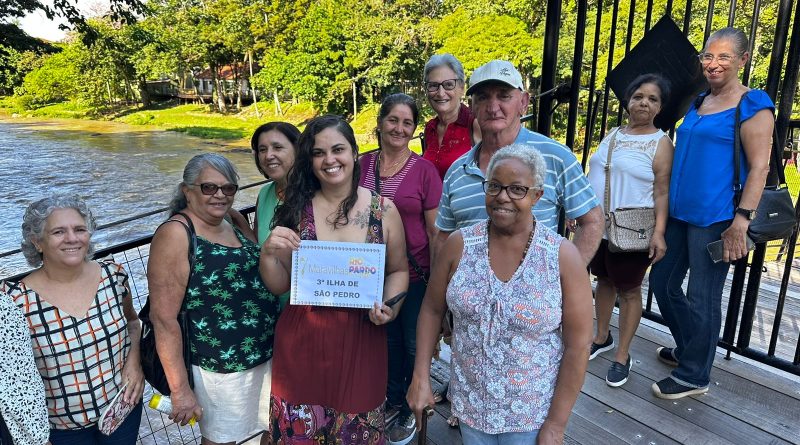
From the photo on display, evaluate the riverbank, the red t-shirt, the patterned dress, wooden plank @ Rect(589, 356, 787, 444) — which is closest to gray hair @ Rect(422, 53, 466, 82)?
the red t-shirt

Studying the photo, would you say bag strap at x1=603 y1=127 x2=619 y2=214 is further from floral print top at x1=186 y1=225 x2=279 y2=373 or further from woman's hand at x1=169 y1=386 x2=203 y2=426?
woman's hand at x1=169 y1=386 x2=203 y2=426

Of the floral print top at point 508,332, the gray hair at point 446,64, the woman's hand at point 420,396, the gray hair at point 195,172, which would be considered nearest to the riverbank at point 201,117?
the gray hair at point 446,64

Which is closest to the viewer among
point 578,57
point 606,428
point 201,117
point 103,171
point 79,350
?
point 79,350

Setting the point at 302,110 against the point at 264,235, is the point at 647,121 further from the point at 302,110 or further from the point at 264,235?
the point at 302,110

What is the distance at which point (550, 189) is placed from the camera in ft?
6.63

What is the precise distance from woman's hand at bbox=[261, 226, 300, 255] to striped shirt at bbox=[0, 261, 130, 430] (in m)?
0.70

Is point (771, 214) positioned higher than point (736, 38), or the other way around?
point (736, 38)

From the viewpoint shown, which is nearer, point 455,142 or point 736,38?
point 736,38

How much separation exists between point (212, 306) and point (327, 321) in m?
0.47

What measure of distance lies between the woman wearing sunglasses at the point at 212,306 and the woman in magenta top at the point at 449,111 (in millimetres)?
1156

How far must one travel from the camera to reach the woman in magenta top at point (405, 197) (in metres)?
2.37

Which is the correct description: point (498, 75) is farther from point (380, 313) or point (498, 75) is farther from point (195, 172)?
point (195, 172)

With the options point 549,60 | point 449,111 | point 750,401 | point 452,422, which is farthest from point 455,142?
point 750,401

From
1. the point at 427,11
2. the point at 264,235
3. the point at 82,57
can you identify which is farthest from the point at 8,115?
the point at 264,235
